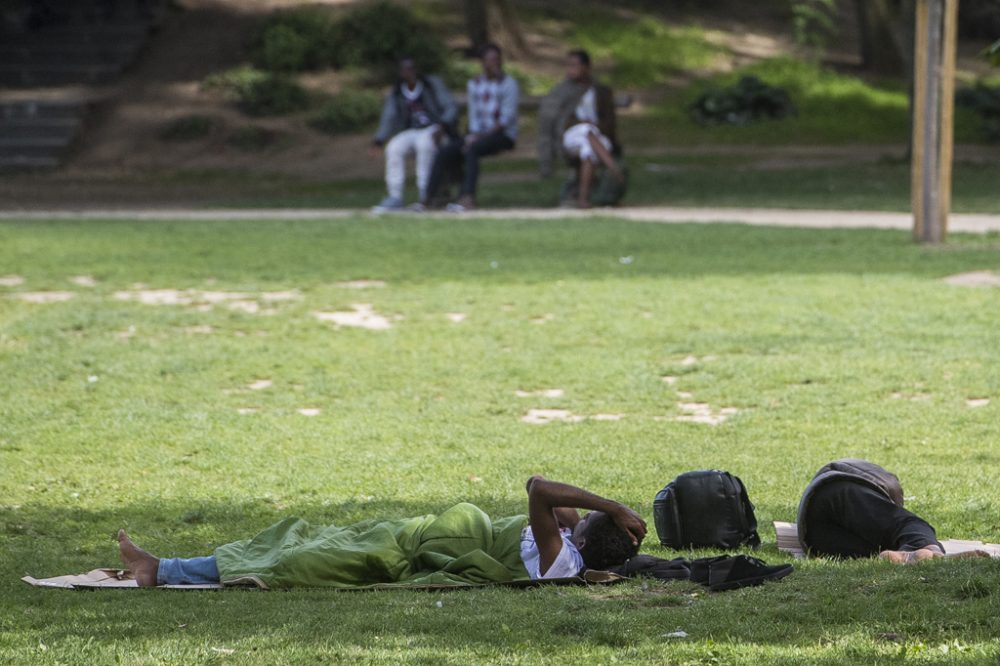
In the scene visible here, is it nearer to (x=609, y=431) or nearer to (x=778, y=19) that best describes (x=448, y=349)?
(x=609, y=431)

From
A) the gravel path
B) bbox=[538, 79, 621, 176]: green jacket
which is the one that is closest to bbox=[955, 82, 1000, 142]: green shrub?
the gravel path

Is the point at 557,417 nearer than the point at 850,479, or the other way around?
the point at 850,479

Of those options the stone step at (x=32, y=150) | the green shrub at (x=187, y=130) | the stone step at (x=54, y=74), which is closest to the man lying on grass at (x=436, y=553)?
the stone step at (x=32, y=150)

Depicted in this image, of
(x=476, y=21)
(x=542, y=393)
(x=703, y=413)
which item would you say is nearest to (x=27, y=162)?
(x=476, y=21)

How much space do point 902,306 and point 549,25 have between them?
2581 cm

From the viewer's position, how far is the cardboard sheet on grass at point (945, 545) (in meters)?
5.55

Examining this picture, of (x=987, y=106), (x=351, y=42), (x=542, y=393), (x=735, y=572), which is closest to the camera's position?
(x=735, y=572)

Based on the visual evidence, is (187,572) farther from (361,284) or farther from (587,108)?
(587,108)

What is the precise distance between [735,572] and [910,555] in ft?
2.35

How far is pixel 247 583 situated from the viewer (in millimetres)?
5566

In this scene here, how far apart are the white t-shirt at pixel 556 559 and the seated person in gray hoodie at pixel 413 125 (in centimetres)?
1417

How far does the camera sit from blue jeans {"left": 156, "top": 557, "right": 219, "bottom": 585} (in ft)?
18.6

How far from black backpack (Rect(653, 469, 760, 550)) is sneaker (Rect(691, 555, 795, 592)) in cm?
66

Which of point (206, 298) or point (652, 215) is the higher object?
point (206, 298)
